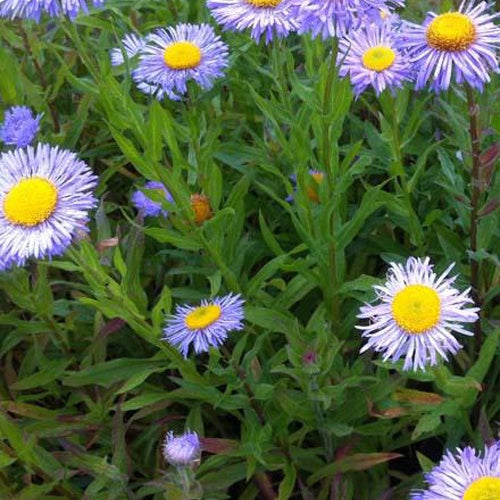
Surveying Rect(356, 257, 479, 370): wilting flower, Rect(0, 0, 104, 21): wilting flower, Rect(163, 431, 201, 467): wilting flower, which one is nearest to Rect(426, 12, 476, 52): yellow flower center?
Rect(356, 257, 479, 370): wilting flower

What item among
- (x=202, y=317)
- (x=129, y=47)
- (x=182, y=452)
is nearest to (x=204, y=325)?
(x=202, y=317)

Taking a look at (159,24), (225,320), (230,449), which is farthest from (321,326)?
(159,24)

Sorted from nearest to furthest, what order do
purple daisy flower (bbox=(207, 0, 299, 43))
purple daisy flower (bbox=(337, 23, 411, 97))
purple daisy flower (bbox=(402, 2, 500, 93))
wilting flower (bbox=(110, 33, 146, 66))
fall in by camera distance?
purple daisy flower (bbox=(402, 2, 500, 93))
purple daisy flower (bbox=(207, 0, 299, 43))
purple daisy flower (bbox=(337, 23, 411, 97))
wilting flower (bbox=(110, 33, 146, 66))

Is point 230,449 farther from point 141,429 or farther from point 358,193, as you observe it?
point 358,193

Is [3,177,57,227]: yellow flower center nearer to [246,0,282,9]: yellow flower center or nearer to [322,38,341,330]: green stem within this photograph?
[322,38,341,330]: green stem

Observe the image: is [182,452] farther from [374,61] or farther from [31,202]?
[374,61]

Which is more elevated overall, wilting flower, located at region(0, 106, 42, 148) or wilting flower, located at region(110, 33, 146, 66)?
wilting flower, located at region(110, 33, 146, 66)
